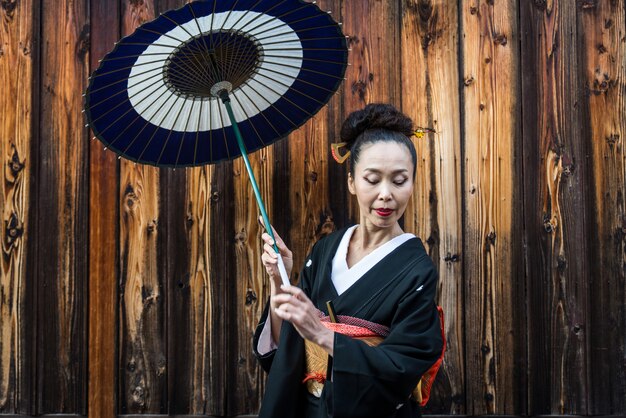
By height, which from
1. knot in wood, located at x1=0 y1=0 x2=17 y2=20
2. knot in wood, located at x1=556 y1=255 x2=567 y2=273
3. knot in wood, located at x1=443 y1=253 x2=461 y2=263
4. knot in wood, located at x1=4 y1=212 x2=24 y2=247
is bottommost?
knot in wood, located at x1=556 y1=255 x2=567 y2=273

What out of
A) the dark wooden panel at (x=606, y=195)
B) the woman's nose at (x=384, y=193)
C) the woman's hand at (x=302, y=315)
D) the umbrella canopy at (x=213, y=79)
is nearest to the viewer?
the woman's hand at (x=302, y=315)

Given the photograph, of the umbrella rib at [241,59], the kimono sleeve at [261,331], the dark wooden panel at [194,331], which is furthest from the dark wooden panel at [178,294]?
the umbrella rib at [241,59]

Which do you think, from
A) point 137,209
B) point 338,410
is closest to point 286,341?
point 338,410

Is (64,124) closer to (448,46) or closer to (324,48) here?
(324,48)

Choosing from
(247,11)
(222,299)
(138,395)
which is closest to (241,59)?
(247,11)

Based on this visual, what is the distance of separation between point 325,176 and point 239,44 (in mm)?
1048

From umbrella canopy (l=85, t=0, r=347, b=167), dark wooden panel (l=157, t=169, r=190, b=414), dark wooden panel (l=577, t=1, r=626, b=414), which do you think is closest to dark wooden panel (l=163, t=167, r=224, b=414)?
dark wooden panel (l=157, t=169, r=190, b=414)

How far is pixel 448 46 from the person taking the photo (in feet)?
10.5

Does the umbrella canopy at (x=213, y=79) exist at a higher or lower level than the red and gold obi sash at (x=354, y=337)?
higher

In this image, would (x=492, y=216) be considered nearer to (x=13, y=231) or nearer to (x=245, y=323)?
(x=245, y=323)

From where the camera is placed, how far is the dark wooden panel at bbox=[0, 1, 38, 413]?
128 inches

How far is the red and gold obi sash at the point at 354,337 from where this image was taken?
2.34 m

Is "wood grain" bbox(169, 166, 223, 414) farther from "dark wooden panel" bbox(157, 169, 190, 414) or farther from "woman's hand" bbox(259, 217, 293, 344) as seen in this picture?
"woman's hand" bbox(259, 217, 293, 344)

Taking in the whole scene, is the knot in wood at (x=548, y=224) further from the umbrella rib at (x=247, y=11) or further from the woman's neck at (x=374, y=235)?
the umbrella rib at (x=247, y=11)
